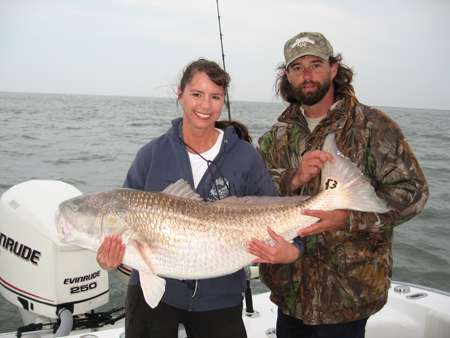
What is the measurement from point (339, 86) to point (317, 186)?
0.91 m

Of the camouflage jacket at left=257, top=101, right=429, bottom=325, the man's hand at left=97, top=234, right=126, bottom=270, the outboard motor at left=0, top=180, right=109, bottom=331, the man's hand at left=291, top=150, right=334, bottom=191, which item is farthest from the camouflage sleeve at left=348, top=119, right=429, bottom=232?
the outboard motor at left=0, top=180, right=109, bottom=331

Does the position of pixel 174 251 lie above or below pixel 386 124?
below

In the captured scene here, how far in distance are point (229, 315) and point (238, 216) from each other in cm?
67

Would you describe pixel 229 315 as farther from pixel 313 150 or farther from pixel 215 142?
pixel 313 150

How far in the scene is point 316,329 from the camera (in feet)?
8.71

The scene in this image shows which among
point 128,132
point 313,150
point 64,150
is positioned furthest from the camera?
point 128,132

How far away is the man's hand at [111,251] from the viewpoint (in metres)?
2.16

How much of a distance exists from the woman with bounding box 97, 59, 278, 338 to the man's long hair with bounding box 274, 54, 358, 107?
2.91 ft

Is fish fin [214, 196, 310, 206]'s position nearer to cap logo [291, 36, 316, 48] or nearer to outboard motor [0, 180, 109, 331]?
cap logo [291, 36, 316, 48]

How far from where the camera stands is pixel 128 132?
894 inches

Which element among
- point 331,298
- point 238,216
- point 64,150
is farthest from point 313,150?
point 64,150

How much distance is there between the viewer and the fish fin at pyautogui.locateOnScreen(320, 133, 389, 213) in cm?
227

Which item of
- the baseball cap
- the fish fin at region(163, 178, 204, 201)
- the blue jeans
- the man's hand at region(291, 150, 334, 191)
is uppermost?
the baseball cap

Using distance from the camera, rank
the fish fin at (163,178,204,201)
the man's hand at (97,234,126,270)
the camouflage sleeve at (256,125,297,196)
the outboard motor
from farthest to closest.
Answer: the outboard motor < the camouflage sleeve at (256,125,297,196) < the fish fin at (163,178,204,201) < the man's hand at (97,234,126,270)
